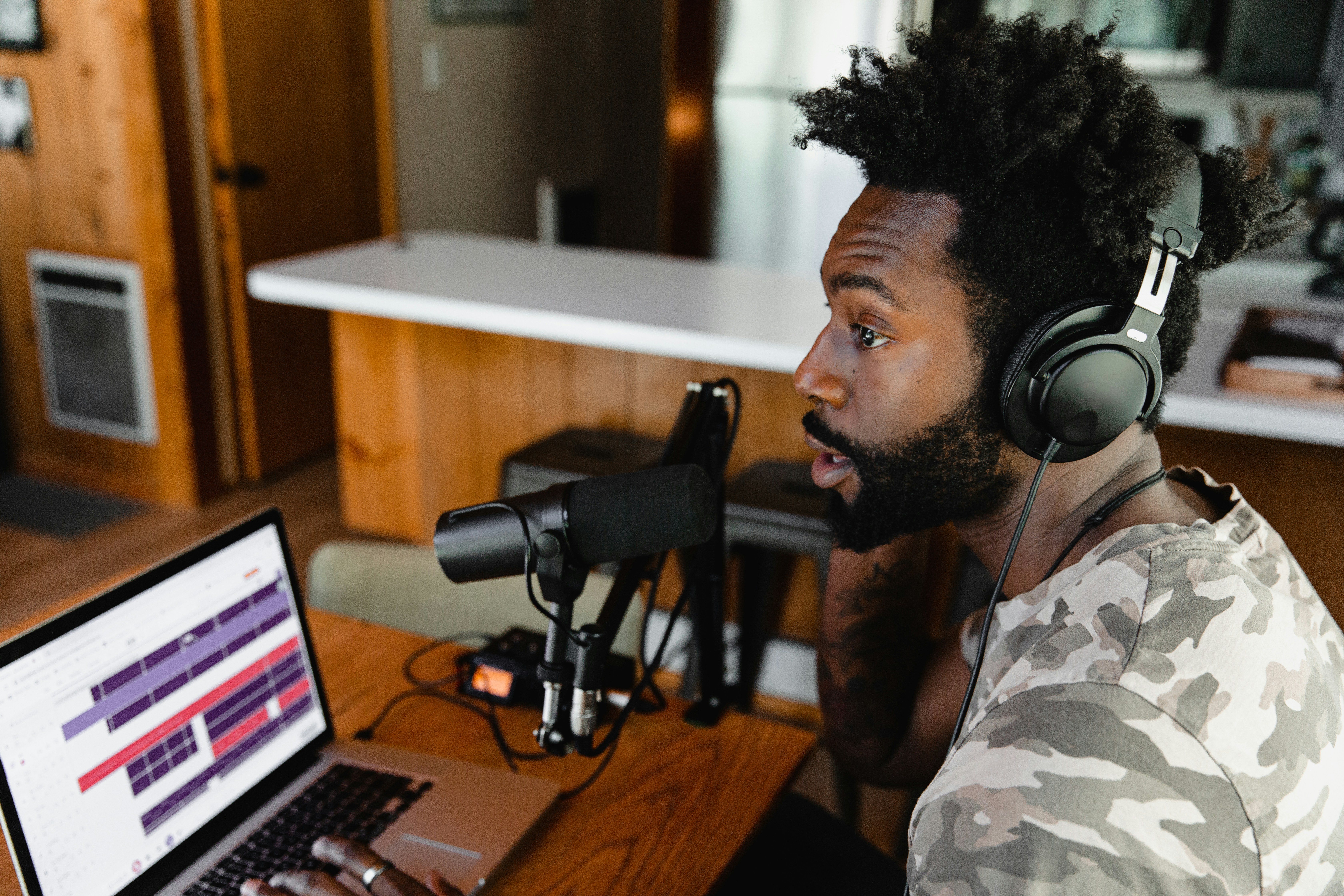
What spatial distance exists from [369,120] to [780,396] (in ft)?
8.14

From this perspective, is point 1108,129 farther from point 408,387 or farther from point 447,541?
point 408,387

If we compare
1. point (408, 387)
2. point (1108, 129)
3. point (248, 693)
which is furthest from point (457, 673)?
point (408, 387)

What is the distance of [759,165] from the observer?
184 inches

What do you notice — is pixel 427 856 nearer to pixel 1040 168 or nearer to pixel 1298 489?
pixel 1040 168

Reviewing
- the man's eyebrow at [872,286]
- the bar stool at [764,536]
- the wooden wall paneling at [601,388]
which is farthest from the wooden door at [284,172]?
the man's eyebrow at [872,286]

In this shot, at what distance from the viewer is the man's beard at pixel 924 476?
90cm

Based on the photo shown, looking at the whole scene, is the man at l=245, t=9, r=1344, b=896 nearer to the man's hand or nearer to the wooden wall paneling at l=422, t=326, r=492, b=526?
the man's hand

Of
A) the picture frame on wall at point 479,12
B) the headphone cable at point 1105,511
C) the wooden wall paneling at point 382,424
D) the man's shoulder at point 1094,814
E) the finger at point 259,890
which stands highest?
the picture frame on wall at point 479,12

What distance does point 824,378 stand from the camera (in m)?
0.93

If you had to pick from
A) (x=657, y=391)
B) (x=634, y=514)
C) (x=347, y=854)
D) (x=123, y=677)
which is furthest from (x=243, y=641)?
(x=657, y=391)

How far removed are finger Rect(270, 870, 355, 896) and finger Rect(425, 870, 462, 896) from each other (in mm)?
60

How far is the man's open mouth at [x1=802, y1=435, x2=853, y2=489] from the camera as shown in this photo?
96 cm

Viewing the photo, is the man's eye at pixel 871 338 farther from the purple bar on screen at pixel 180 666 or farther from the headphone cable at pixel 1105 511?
the purple bar on screen at pixel 180 666

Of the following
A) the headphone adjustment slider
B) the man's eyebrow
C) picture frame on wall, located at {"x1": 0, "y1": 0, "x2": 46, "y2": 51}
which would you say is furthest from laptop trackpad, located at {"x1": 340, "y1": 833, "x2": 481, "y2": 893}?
picture frame on wall, located at {"x1": 0, "y1": 0, "x2": 46, "y2": 51}
